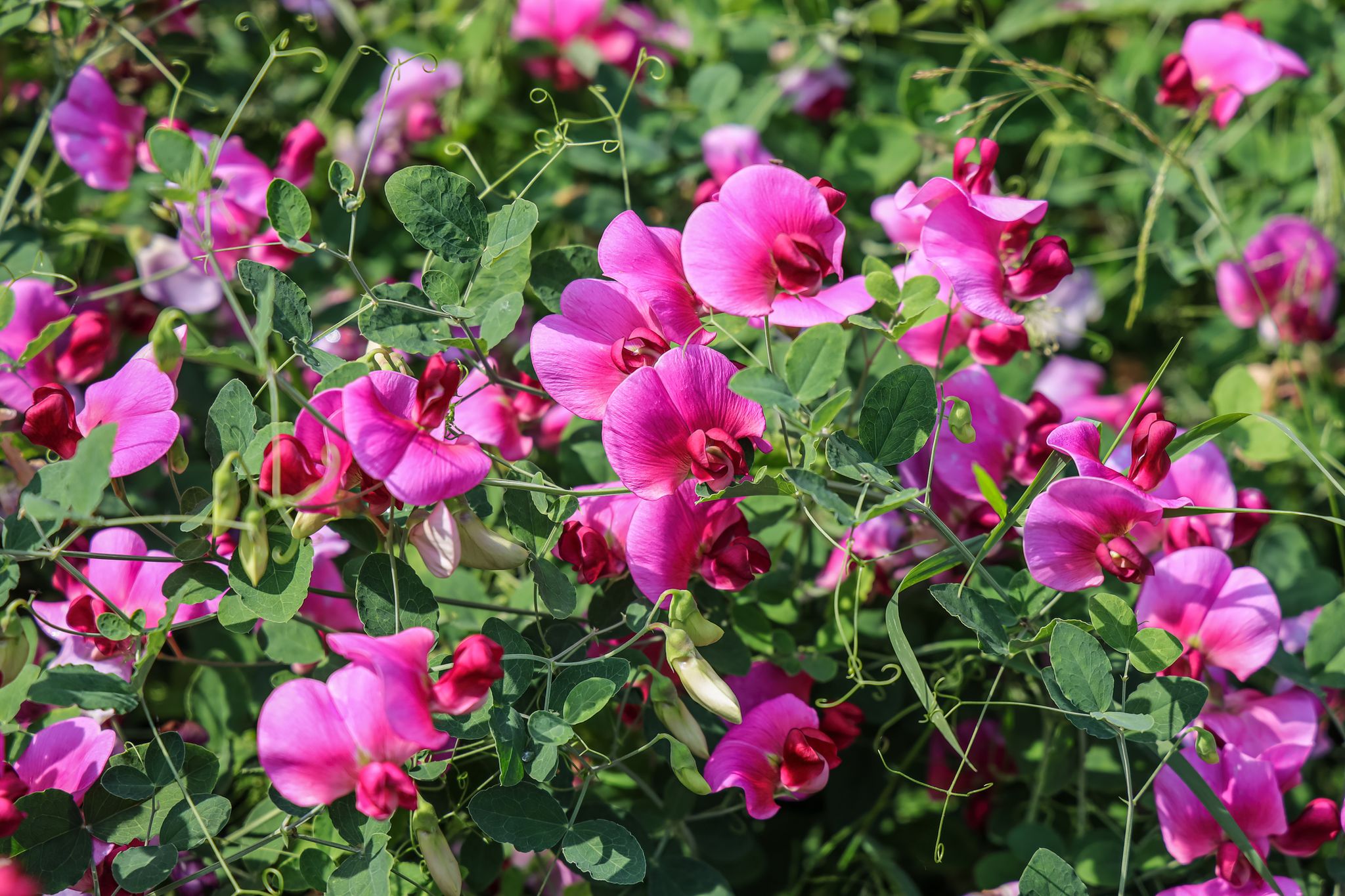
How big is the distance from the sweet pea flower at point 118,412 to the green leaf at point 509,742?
374 millimetres

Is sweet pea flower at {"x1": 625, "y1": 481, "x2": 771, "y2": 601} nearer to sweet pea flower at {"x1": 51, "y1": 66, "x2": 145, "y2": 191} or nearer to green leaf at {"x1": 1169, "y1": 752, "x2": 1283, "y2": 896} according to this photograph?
green leaf at {"x1": 1169, "y1": 752, "x2": 1283, "y2": 896}

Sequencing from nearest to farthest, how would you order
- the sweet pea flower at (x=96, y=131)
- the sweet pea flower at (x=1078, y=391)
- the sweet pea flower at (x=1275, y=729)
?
the sweet pea flower at (x=1275, y=729) < the sweet pea flower at (x=96, y=131) < the sweet pea flower at (x=1078, y=391)

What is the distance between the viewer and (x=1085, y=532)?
88cm

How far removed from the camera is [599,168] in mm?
1480

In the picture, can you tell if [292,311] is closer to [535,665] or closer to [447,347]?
[447,347]

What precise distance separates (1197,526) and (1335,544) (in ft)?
2.02

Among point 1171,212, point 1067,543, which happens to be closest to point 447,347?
point 1067,543

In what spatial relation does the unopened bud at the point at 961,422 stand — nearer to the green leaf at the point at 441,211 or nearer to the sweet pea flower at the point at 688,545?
the sweet pea flower at the point at 688,545

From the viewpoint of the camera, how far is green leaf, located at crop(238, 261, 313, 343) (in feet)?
2.81

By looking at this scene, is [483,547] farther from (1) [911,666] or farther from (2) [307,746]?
(1) [911,666]

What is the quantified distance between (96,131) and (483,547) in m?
0.90

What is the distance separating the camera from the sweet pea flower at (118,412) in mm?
900

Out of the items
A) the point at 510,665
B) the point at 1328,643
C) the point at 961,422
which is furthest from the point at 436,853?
the point at 1328,643

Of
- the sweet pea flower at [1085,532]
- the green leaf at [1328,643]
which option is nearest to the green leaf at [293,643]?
the sweet pea flower at [1085,532]
